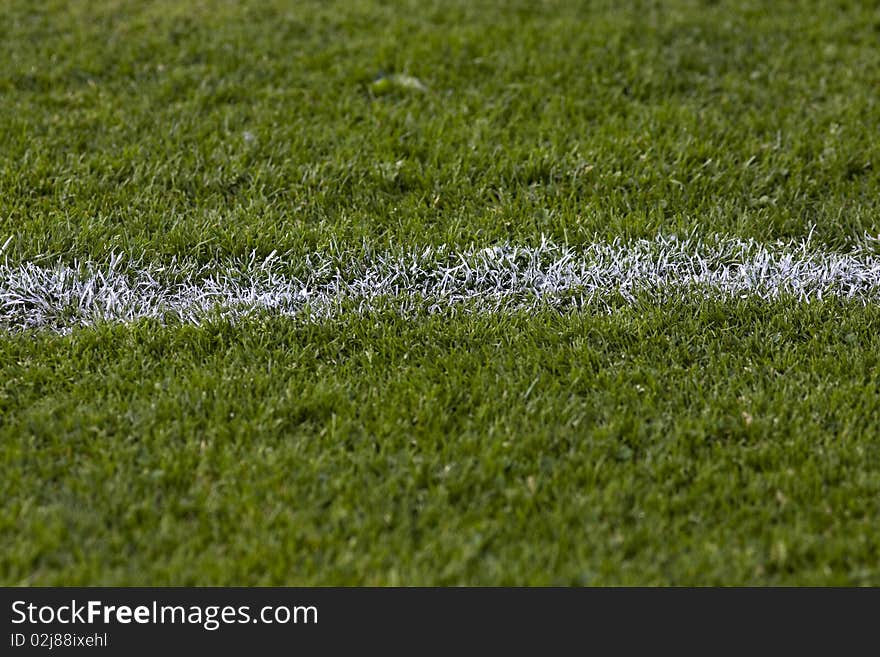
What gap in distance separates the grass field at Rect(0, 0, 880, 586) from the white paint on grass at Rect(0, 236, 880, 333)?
1 centimetres

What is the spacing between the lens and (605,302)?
344cm

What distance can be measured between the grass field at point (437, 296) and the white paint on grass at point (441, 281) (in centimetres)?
1

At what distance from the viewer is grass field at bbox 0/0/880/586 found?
8.15 ft

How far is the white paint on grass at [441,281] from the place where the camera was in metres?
3.35

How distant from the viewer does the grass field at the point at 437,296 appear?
2484 millimetres

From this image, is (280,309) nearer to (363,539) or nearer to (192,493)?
(192,493)

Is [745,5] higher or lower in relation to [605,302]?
higher

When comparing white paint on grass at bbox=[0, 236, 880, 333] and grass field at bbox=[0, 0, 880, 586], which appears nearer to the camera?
grass field at bbox=[0, 0, 880, 586]

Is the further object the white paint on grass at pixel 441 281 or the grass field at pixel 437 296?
the white paint on grass at pixel 441 281

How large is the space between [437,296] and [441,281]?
97mm

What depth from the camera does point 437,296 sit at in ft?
11.3

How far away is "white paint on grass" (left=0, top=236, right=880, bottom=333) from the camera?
Answer: 11.0 feet
